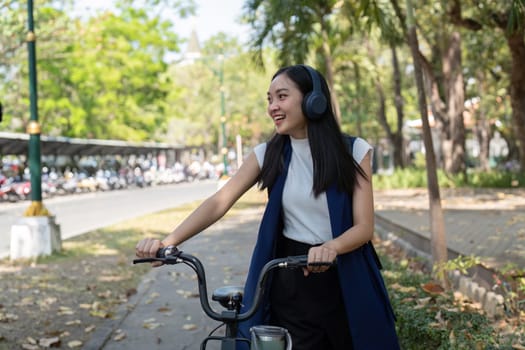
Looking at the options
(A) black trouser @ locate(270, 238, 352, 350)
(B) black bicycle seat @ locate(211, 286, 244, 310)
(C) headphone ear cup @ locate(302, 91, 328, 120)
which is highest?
(C) headphone ear cup @ locate(302, 91, 328, 120)

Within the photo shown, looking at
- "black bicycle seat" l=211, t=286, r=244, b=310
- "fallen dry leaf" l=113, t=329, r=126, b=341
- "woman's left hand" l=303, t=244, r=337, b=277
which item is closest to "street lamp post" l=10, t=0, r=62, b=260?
"fallen dry leaf" l=113, t=329, r=126, b=341

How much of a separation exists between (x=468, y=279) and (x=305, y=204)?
4.32 metres

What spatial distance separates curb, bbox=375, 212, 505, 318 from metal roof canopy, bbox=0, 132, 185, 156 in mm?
22007

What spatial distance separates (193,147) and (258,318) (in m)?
69.7

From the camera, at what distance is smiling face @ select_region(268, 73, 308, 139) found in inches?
107

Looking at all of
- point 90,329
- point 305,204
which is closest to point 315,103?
point 305,204

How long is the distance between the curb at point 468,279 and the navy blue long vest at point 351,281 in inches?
112

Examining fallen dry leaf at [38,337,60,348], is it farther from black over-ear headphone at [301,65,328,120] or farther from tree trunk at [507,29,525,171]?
tree trunk at [507,29,525,171]

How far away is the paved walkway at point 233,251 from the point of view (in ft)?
20.9

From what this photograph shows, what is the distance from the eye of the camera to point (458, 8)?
13.9 metres

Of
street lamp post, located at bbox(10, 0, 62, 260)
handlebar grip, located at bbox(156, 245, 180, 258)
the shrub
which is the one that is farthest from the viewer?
street lamp post, located at bbox(10, 0, 62, 260)

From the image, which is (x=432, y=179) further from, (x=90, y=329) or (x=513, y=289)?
(x=90, y=329)

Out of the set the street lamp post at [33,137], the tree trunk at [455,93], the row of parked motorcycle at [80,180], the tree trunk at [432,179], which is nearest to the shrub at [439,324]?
the tree trunk at [432,179]

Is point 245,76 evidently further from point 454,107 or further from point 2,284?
point 2,284
